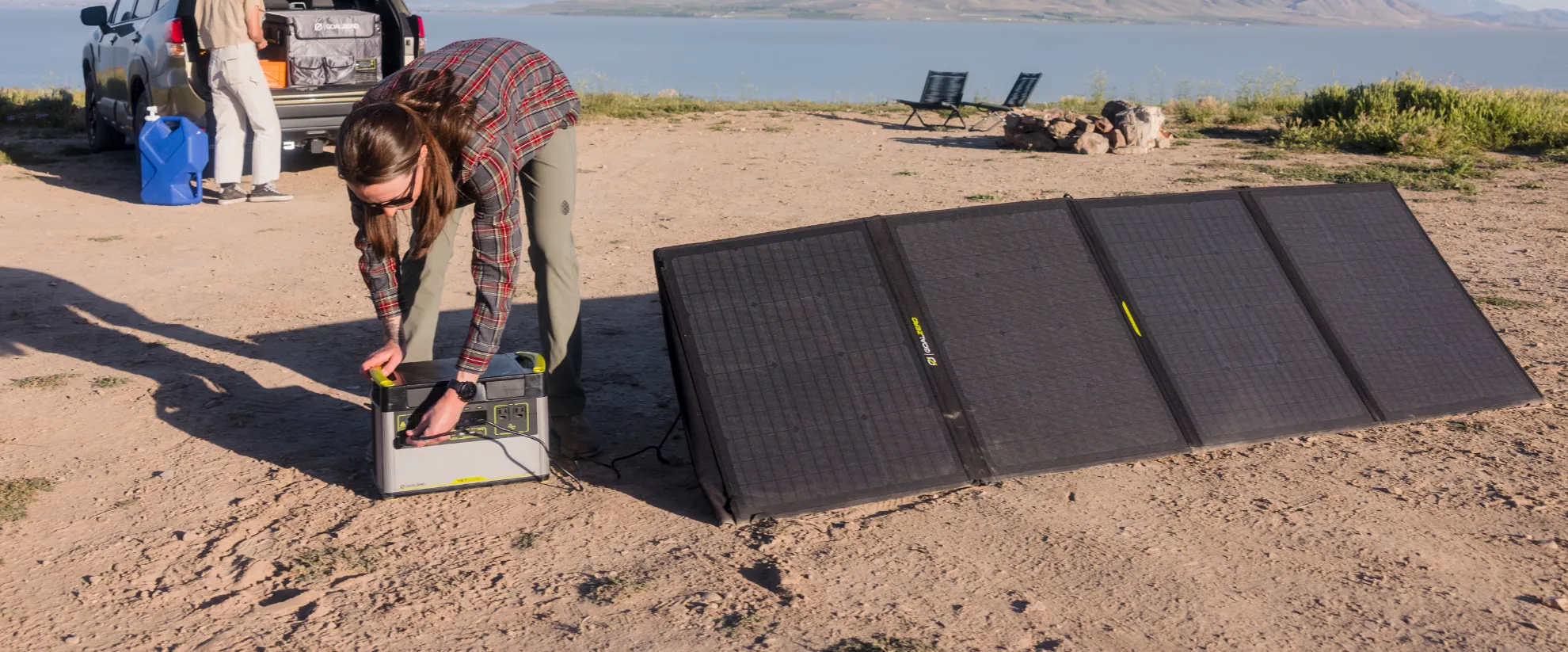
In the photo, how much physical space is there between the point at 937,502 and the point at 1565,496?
79.7 inches

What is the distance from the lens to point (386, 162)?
299cm

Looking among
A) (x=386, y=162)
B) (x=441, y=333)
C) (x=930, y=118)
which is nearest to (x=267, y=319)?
(x=441, y=333)

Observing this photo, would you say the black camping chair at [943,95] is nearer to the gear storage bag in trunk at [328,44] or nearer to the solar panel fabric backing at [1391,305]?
the gear storage bag in trunk at [328,44]

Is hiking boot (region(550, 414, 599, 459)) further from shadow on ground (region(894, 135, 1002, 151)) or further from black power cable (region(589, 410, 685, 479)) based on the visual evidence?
shadow on ground (region(894, 135, 1002, 151))

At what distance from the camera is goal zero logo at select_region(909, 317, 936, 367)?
4191mm

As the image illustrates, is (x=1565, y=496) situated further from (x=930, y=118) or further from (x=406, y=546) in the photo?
(x=930, y=118)

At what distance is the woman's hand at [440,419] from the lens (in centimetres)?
368

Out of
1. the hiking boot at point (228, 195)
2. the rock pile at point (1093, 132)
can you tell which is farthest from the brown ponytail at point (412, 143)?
the rock pile at point (1093, 132)

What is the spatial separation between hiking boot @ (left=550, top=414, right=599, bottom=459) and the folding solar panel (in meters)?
0.49

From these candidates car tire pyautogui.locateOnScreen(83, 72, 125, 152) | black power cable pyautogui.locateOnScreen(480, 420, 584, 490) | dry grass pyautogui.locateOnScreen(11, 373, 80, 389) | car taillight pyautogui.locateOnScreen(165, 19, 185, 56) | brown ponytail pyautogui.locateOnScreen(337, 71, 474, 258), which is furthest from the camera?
car tire pyautogui.locateOnScreen(83, 72, 125, 152)

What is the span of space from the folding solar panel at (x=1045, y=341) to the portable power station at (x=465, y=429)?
0.50 metres

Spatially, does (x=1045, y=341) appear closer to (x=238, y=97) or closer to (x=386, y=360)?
(x=386, y=360)

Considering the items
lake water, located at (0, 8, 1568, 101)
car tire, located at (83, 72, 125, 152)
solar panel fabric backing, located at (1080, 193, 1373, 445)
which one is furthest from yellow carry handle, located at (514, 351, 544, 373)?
lake water, located at (0, 8, 1568, 101)

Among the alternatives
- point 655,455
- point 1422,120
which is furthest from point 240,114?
point 1422,120
